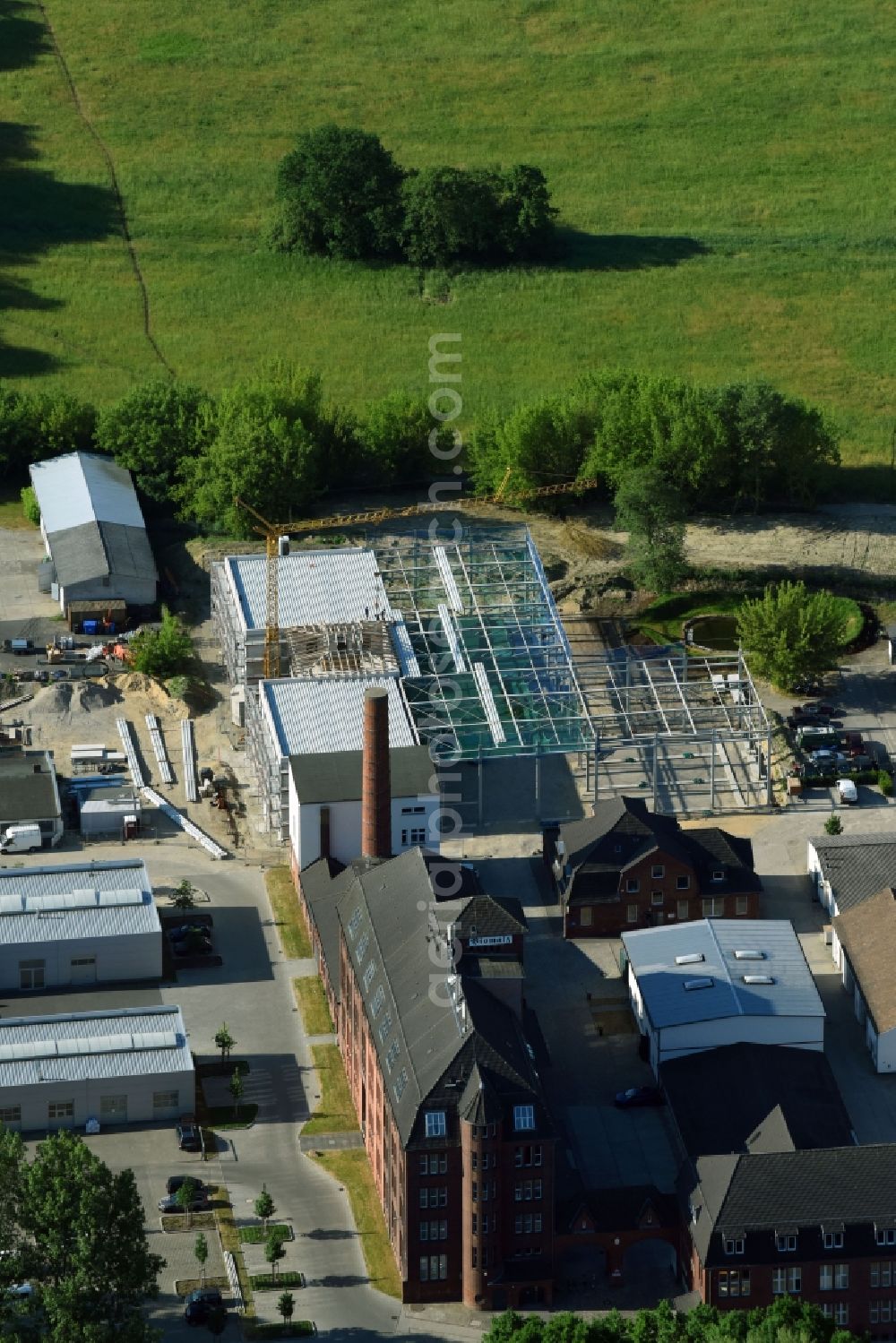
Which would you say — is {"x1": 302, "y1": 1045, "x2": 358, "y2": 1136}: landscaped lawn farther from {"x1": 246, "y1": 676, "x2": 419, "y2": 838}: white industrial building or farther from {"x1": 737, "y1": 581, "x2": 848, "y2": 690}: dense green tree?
{"x1": 737, "y1": 581, "x2": 848, "y2": 690}: dense green tree

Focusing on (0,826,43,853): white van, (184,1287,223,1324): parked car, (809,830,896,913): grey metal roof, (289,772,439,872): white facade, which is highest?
(289,772,439,872): white facade

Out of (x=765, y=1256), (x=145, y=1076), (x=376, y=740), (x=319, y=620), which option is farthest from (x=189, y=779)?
(x=765, y=1256)

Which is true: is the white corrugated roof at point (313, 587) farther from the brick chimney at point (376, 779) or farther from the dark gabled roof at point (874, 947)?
the dark gabled roof at point (874, 947)

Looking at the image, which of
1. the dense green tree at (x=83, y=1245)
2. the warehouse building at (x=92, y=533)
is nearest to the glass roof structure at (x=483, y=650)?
the warehouse building at (x=92, y=533)

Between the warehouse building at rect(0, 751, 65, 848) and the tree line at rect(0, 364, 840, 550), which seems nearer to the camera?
the warehouse building at rect(0, 751, 65, 848)

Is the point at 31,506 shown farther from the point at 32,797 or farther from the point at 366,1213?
the point at 366,1213

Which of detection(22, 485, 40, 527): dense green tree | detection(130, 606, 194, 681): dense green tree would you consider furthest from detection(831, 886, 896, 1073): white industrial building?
detection(22, 485, 40, 527): dense green tree
